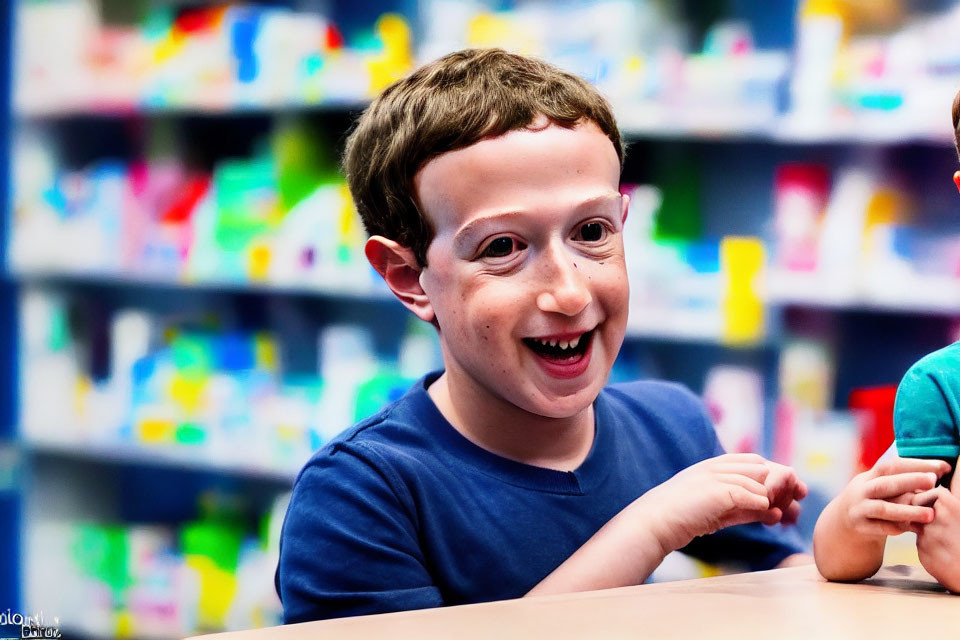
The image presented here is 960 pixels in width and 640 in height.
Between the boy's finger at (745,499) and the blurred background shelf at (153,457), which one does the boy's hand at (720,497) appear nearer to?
the boy's finger at (745,499)

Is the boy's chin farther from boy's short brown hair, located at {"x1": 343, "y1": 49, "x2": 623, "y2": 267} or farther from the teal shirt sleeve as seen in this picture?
the teal shirt sleeve

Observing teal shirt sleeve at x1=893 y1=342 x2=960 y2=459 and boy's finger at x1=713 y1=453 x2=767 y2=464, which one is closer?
teal shirt sleeve at x1=893 y1=342 x2=960 y2=459

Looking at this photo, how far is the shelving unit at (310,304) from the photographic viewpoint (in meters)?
2.32

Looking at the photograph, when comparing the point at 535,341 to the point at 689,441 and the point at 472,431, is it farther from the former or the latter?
the point at 689,441

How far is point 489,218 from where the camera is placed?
98 centimetres

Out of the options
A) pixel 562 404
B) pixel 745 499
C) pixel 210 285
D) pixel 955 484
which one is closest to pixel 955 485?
pixel 955 484

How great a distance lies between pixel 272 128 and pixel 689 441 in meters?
2.11

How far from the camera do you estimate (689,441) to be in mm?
1255

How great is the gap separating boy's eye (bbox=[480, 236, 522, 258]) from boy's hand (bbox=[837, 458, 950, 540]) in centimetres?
35

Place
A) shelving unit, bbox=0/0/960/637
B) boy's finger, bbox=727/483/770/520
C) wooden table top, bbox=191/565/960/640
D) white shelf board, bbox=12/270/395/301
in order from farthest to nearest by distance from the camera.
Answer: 1. white shelf board, bbox=12/270/395/301
2. shelving unit, bbox=0/0/960/637
3. boy's finger, bbox=727/483/770/520
4. wooden table top, bbox=191/565/960/640

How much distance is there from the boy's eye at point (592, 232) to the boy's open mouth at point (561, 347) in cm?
8

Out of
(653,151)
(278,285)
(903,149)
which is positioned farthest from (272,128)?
(903,149)

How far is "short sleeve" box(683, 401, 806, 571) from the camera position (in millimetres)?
1181

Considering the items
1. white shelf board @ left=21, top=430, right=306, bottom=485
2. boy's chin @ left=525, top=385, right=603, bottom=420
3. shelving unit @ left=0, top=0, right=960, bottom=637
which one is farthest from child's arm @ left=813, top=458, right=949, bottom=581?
white shelf board @ left=21, top=430, right=306, bottom=485
